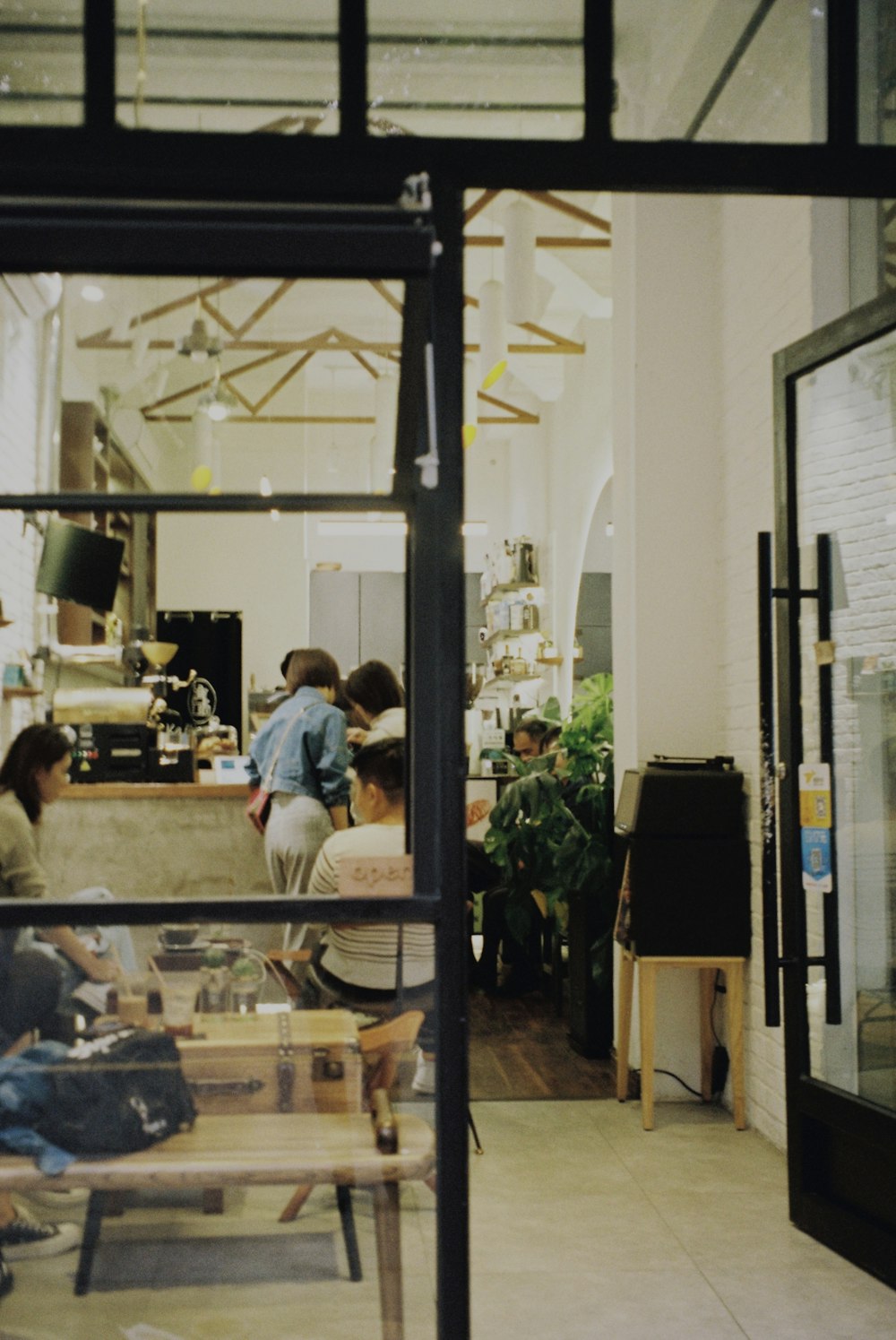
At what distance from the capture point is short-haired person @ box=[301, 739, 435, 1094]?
214 centimetres

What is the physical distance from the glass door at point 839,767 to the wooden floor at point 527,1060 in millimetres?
1613

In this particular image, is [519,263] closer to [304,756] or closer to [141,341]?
[304,756]

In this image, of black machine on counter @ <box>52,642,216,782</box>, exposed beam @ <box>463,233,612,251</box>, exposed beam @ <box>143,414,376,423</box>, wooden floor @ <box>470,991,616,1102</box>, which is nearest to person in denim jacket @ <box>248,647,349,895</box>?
black machine on counter @ <box>52,642,216,782</box>

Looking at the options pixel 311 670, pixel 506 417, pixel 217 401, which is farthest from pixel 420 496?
pixel 506 417

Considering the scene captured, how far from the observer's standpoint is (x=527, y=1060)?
5.60 m

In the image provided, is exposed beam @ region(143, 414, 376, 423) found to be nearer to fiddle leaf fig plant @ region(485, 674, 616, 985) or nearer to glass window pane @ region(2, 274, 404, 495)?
glass window pane @ region(2, 274, 404, 495)

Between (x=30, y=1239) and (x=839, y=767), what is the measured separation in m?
2.43

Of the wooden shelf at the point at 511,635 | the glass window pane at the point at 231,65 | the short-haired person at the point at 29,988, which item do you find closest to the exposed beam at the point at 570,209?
the wooden shelf at the point at 511,635

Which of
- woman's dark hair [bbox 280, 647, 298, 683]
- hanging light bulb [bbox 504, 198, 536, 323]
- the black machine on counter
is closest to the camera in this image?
woman's dark hair [bbox 280, 647, 298, 683]

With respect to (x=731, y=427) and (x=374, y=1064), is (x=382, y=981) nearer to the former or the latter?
(x=374, y=1064)

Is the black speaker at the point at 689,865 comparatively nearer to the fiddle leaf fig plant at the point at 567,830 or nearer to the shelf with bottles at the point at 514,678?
the fiddle leaf fig plant at the point at 567,830

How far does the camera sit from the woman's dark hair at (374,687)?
9.93ft

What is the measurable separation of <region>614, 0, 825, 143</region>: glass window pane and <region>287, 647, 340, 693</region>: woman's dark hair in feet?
5.75

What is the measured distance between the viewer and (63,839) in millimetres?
2578
